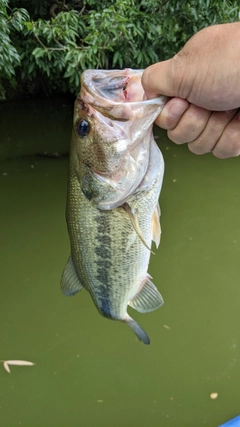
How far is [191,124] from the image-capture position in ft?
3.68

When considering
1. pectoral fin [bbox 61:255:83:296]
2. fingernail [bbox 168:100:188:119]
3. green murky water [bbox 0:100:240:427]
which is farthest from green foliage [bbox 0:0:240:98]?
fingernail [bbox 168:100:188:119]

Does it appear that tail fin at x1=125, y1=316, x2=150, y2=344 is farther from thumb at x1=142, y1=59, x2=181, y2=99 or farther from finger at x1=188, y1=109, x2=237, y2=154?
thumb at x1=142, y1=59, x2=181, y2=99

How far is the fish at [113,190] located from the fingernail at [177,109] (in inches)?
1.2

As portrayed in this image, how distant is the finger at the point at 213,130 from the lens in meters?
1.12

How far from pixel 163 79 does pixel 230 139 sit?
11.3 inches

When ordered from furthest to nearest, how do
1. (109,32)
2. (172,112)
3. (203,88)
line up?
(109,32)
(172,112)
(203,88)

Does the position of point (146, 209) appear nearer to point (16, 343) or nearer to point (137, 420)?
point (137, 420)

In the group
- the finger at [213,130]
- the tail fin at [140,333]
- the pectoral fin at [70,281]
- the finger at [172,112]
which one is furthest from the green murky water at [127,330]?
the finger at [172,112]

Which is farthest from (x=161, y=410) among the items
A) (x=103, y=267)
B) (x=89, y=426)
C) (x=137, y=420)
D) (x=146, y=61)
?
(x=146, y=61)

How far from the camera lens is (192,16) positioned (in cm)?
376

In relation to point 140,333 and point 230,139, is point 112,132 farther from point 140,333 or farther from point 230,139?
point 140,333

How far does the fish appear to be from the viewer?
1.06m

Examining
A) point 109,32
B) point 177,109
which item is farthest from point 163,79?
point 109,32

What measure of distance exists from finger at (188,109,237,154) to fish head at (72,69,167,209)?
15 cm
